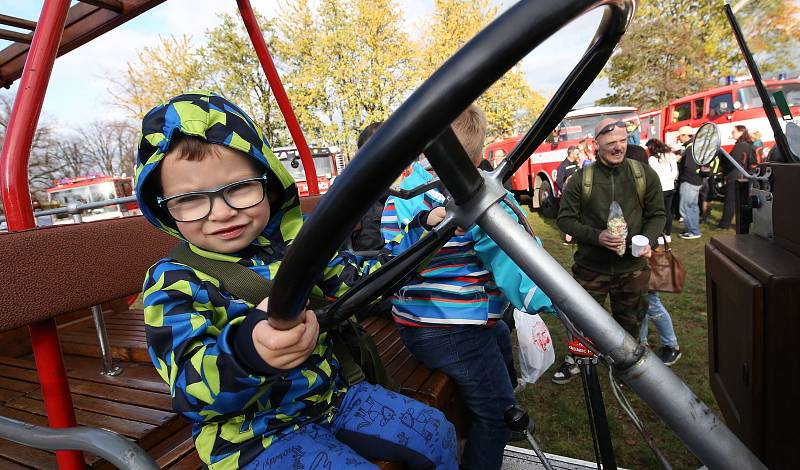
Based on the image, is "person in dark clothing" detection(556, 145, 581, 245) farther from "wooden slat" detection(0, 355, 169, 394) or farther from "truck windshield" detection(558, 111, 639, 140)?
"wooden slat" detection(0, 355, 169, 394)

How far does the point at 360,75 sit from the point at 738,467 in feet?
63.2

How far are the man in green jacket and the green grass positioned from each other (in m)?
0.54

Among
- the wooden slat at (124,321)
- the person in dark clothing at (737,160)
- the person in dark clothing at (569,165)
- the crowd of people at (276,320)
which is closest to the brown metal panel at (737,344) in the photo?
the crowd of people at (276,320)

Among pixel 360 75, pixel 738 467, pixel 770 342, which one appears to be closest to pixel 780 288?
pixel 770 342

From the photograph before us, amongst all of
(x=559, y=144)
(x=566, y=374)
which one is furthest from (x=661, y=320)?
(x=559, y=144)

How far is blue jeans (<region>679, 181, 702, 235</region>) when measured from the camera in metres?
6.76

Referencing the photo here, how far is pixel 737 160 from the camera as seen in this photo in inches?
247

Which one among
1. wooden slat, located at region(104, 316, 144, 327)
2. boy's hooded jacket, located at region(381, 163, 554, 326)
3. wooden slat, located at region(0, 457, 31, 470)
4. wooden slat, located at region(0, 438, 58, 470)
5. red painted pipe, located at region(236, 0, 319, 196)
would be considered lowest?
wooden slat, located at region(0, 457, 31, 470)

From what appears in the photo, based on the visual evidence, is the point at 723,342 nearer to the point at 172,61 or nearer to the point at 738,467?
the point at 738,467

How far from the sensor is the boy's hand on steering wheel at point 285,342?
2.25ft

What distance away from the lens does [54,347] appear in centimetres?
105

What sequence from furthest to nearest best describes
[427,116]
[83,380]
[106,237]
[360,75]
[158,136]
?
[360,75]
[83,380]
[106,237]
[158,136]
[427,116]

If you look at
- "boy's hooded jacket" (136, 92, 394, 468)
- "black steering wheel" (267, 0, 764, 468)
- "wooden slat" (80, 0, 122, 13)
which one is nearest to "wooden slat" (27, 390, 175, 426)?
"boy's hooded jacket" (136, 92, 394, 468)

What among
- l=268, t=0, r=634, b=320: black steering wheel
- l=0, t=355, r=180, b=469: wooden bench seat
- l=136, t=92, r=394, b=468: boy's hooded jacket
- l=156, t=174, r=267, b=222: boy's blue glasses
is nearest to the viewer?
l=268, t=0, r=634, b=320: black steering wheel
